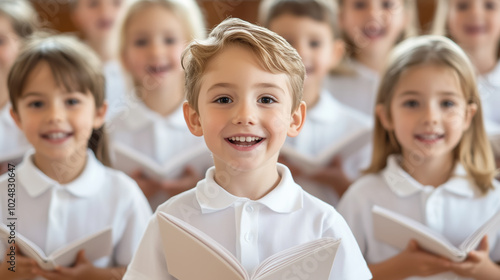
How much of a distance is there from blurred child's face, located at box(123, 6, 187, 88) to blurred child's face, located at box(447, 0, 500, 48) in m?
1.06

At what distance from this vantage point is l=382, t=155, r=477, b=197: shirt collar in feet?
5.12

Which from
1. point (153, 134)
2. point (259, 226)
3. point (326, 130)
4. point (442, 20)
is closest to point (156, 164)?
point (153, 134)

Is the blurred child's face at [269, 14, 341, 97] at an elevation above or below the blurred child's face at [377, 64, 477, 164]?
above

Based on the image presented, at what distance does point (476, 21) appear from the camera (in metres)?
2.30

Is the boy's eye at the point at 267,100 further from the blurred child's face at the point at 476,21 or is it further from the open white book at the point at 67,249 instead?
the blurred child's face at the point at 476,21

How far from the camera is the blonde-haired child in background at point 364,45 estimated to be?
8.29 ft

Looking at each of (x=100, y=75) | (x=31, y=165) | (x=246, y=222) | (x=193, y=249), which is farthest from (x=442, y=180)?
(x=31, y=165)

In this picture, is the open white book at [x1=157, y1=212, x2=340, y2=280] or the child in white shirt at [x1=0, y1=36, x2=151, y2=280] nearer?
the open white book at [x1=157, y1=212, x2=340, y2=280]

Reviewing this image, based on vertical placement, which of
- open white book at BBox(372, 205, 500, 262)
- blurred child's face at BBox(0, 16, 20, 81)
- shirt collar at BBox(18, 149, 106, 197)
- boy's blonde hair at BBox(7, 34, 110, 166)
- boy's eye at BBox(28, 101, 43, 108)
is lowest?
open white book at BBox(372, 205, 500, 262)

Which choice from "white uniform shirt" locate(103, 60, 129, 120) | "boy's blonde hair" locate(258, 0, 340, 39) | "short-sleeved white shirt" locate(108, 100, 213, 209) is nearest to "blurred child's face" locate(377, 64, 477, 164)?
"boy's blonde hair" locate(258, 0, 340, 39)

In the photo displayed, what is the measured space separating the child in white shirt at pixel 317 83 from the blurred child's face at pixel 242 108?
0.87 m

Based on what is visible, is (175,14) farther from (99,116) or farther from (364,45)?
(364,45)

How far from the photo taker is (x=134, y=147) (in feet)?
7.01

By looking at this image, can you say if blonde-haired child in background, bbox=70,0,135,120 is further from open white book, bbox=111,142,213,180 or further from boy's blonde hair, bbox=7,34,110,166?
boy's blonde hair, bbox=7,34,110,166
